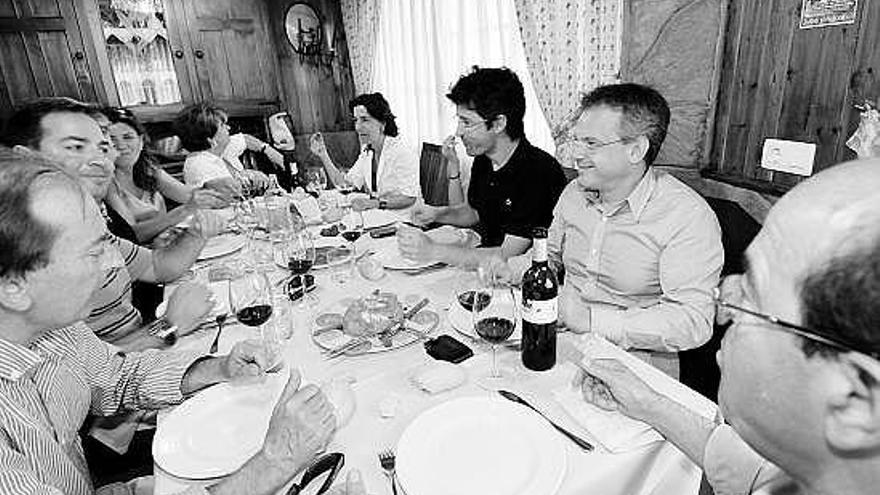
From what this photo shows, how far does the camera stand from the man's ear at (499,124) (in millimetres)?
2070

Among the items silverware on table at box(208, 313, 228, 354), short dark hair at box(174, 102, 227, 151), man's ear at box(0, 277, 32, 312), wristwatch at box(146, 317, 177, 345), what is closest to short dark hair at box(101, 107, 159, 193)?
short dark hair at box(174, 102, 227, 151)

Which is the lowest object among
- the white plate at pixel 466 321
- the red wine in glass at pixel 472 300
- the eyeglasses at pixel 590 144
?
the white plate at pixel 466 321

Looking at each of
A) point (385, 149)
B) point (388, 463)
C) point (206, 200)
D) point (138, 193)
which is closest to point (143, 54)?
point (138, 193)

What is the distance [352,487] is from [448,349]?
47cm

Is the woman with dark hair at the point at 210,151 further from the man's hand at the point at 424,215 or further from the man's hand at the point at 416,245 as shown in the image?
the man's hand at the point at 416,245

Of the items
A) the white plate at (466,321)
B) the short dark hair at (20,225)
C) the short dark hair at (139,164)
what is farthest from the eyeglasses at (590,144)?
the short dark hair at (139,164)

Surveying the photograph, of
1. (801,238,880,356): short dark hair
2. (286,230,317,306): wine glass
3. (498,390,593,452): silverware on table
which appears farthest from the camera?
(286,230,317,306): wine glass

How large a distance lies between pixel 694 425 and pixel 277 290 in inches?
49.9

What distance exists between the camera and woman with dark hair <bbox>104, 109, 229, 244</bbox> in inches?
101

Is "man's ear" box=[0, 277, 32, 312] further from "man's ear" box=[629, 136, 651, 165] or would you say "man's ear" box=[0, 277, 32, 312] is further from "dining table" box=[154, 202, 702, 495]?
"man's ear" box=[629, 136, 651, 165]

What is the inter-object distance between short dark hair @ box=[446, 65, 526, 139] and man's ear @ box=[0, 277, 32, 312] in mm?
1667

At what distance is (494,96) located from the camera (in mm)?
2055

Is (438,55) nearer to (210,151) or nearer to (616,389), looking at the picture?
(210,151)

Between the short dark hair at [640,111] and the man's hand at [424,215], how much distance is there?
1221 mm
